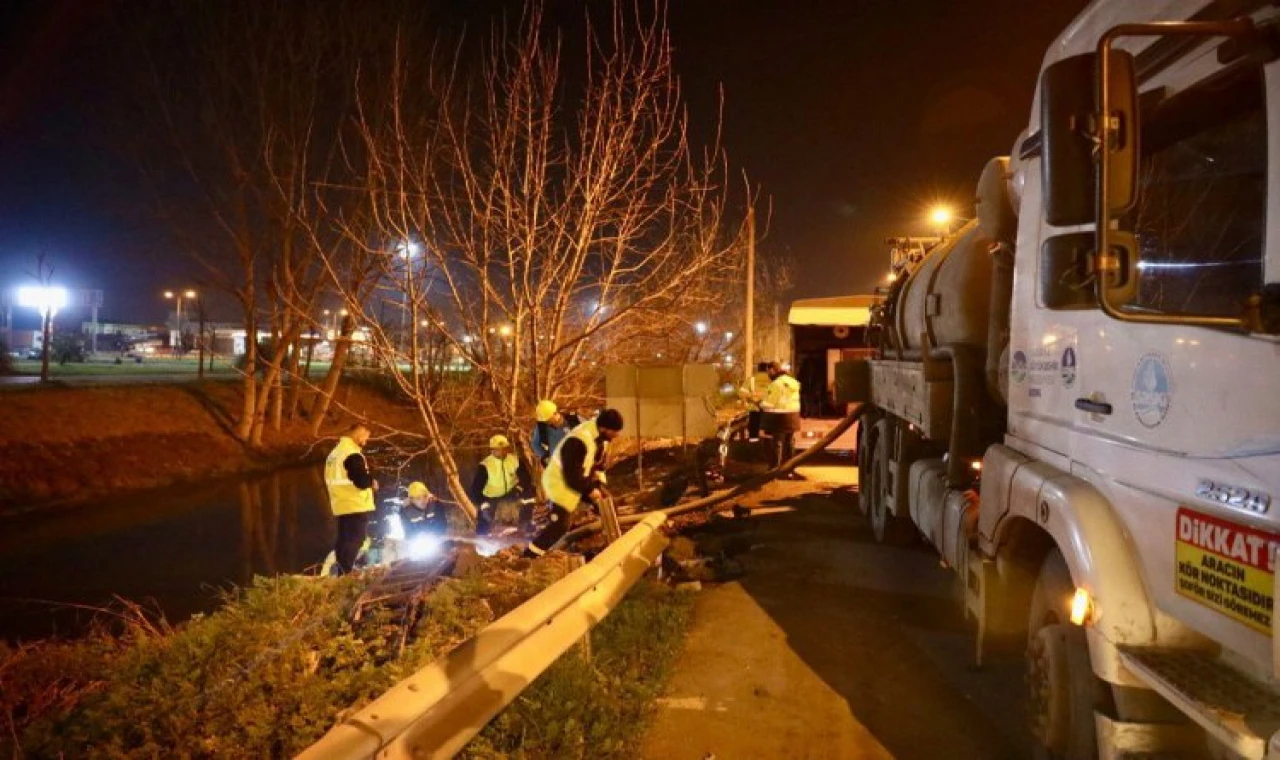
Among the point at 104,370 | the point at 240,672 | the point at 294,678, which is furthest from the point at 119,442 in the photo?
the point at 294,678

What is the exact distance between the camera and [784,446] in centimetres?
1326

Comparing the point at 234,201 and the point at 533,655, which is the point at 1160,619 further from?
the point at 234,201

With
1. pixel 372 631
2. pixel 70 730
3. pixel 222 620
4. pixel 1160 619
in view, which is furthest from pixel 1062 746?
pixel 222 620

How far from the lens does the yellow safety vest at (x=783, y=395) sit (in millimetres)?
12374

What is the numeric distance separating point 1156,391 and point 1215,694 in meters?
0.83

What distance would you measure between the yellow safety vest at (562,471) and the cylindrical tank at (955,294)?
104 inches


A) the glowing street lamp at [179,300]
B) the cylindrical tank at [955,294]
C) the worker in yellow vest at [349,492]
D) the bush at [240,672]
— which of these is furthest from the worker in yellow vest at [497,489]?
the glowing street lamp at [179,300]

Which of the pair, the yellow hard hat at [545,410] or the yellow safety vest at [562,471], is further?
the yellow hard hat at [545,410]

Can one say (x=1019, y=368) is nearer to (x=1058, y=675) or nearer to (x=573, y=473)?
(x=1058, y=675)

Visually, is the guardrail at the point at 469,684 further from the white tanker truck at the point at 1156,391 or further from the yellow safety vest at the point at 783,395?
the yellow safety vest at the point at 783,395

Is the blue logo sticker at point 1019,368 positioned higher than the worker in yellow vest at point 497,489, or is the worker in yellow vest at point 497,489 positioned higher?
the blue logo sticker at point 1019,368

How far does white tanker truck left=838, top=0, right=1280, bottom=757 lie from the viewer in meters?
2.07

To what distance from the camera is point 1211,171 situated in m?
2.48

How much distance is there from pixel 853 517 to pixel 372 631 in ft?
20.2
